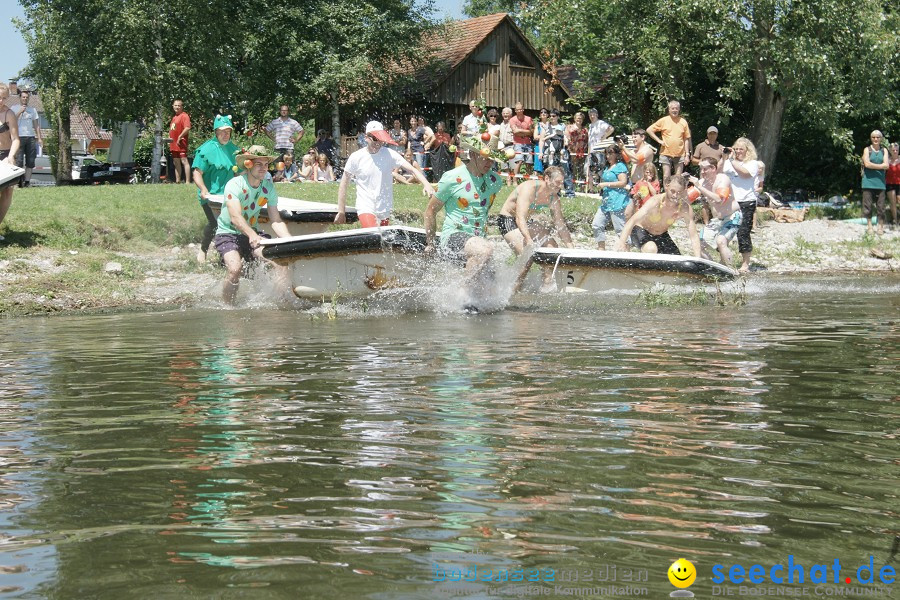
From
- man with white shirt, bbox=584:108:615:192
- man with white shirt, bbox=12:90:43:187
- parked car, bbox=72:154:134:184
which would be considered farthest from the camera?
parked car, bbox=72:154:134:184

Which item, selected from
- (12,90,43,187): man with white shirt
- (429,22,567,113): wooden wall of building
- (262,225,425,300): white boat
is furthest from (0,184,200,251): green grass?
(429,22,567,113): wooden wall of building

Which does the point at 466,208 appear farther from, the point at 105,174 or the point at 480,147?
the point at 105,174

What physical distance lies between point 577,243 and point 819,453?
42.9 ft

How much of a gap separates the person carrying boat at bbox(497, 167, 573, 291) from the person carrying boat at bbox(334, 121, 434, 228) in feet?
3.90

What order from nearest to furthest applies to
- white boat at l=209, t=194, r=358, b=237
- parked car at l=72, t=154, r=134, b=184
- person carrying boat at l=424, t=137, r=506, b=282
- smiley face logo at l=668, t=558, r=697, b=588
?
smiley face logo at l=668, t=558, r=697, b=588 < person carrying boat at l=424, t=137, r=506, b=282 < white boat at l=209, t=194, r=358, b=237 < parked car at l=72, t=154, r=134, b=184

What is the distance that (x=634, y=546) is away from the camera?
362cm

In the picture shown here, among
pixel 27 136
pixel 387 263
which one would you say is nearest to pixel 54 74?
pixel 27 136

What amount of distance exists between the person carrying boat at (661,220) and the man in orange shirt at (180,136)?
880cm

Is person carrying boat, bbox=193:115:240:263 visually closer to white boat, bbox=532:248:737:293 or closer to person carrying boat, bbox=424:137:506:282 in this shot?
person carrying boat, bbox=424:137:506:282

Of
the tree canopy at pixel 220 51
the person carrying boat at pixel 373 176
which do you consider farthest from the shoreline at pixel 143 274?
the tree canopy at pixel 220 51

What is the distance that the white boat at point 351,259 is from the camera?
11.0m

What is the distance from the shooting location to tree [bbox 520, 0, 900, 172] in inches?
925

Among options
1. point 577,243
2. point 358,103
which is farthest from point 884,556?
point 358,103

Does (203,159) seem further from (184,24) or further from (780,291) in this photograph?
(184,24)
